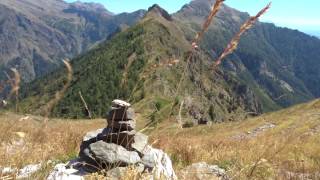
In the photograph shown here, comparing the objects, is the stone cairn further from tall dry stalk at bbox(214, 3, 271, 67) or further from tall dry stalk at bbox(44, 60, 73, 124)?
tall dry stalk at bbox(214, 3, 271, 67)

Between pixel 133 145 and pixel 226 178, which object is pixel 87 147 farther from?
pixel 226 178

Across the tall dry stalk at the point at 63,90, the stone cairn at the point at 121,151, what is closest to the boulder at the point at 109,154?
the stone cairn at the point at 121,151

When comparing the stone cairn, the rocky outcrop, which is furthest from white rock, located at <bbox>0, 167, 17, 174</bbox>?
the stone cairn

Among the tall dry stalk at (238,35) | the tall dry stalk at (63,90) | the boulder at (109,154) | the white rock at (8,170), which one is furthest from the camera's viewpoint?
the boulder at (109,154)

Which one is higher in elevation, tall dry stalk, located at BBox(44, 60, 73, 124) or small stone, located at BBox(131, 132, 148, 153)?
tall dry stalk, located at BBox(44, 60, 73, 124)

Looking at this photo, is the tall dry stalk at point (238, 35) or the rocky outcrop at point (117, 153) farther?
the rocky outcrop at point (117, 153)

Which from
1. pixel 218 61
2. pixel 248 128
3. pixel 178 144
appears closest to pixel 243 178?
pixel 218 61

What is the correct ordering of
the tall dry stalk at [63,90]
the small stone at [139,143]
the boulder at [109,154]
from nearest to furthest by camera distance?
1. the tall dry stalk at [63,90]
2. the boulder at [109,154]
3. the small stone at [139,143]

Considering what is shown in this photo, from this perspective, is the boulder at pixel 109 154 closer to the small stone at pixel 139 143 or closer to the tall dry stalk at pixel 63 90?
the small stone at pixel 139 143

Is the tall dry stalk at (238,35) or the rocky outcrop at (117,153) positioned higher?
the tall dry stalk at (238,35)

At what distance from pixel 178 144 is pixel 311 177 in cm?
303

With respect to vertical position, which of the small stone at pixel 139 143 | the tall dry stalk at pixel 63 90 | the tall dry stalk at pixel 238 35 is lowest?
the small stone at pixel 139 143

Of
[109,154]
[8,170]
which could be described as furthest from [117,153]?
[8,170]

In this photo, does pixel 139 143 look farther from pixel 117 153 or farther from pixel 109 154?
pixel 109 154
